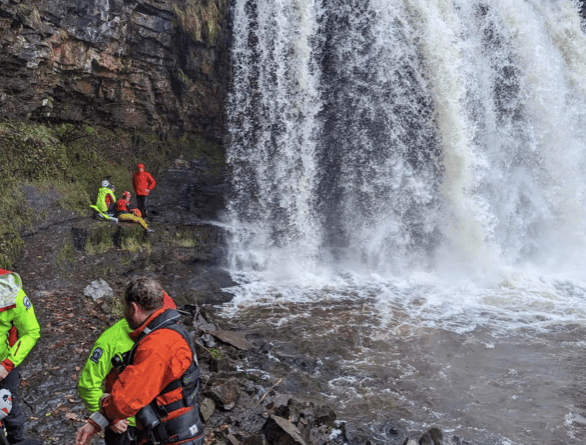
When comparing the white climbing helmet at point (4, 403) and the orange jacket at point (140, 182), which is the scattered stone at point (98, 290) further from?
the white climbing helmet at point (4, 403)

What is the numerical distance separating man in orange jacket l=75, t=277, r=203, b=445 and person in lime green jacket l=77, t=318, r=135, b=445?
11cm

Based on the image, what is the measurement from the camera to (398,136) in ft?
49.7

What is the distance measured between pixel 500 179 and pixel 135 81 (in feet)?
39.2

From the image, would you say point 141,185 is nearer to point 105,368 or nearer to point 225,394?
point 225,394

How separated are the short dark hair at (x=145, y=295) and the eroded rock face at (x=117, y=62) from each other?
11791 mm

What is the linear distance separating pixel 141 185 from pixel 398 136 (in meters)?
7.94

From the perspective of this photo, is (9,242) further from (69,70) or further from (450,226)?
(450,226)

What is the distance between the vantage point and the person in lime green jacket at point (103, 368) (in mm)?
2953

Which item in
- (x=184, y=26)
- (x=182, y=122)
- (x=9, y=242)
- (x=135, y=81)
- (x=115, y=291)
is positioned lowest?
(x=115, y=291)

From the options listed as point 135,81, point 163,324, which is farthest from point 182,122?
point 163,324

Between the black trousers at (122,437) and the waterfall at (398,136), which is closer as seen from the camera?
the black trousers at (122,437)

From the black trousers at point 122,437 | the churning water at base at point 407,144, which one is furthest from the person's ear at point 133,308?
the churning water at base at point 407,144

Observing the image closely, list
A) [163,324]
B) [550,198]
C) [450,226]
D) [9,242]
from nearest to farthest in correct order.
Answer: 1. [163,324]
2. [9,242]
3. [450,226]
4. [550,198]

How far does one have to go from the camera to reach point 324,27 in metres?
15.4
